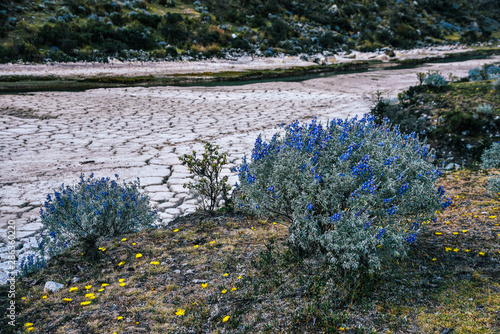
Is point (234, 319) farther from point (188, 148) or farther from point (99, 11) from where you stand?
point (99, 11)

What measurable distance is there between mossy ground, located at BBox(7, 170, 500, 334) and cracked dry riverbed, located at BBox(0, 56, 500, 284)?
880mm

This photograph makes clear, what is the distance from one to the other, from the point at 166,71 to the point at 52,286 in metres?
15.2

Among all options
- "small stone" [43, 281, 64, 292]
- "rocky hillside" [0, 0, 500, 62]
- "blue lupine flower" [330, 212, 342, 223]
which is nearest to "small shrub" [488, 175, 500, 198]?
"blue lupine flower" [330, 212, 342, 223]

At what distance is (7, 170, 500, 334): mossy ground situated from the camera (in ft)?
7.61

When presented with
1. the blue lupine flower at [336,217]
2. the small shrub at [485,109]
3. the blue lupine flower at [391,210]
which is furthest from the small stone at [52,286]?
the small shrub at [485,109]

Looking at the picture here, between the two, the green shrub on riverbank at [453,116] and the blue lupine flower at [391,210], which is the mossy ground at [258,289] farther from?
the green shrub on riverbank at [453,116]

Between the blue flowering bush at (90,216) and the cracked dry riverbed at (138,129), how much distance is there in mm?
428

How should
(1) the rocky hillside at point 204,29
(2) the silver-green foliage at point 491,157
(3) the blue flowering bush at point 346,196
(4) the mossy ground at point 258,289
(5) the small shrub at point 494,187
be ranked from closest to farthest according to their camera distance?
(4) the mossy ground at point 258,289 < (3) the blue flowering bush at point 346,196 < (5) the small shrub at point 494,187 < (2) the silver-green foliage at point 491,157 < (1) the rocky hillside at point 204,29

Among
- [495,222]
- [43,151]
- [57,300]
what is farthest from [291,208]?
[43,151]

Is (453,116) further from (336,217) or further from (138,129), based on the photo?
(138,129)

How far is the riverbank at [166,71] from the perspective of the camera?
13.7m

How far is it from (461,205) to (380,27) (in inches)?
1340

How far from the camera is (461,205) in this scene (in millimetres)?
3998

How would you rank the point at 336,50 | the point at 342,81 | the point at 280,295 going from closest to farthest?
the point at 280,295
the point at 342,81
the point at 336,50
